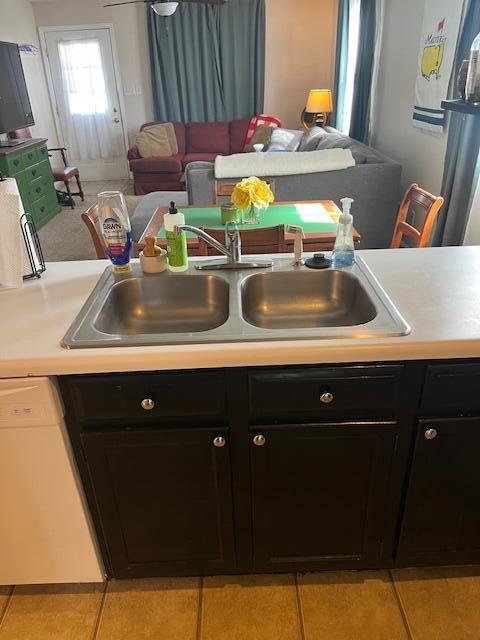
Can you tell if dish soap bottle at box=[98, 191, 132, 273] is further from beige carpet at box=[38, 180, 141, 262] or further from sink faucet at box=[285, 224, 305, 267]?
beige carpet at box=[38, 180, 141, 262]

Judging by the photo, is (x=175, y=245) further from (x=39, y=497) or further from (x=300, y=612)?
(x=300, y=612)

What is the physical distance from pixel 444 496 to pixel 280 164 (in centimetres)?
267

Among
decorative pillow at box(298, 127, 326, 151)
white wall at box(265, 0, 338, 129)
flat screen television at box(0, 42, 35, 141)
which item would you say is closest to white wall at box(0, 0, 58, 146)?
flat screen television at box(0, 42, 35, 141)

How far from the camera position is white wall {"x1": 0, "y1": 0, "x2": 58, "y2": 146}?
585 centimetres

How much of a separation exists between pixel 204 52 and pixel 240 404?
680 cm

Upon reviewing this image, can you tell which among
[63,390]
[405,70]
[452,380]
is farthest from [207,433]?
[405,70]

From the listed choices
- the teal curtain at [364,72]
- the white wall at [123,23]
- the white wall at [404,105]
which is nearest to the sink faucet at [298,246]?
the white wall at [404,105]

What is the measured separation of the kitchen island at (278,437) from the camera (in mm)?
1109

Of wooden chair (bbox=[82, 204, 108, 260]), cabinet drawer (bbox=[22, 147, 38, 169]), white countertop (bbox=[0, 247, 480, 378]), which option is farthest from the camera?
cabinet drawer (bbox=[22, 147, 38, 169])

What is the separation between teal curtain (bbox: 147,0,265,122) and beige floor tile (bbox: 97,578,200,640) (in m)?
6.72

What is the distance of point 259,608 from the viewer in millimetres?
1448

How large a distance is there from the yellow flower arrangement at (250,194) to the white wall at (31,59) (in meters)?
5.25

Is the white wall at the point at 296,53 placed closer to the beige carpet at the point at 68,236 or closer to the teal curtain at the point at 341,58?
the teal curtain at the point at 341,58

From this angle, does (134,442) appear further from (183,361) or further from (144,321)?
(144,321)
